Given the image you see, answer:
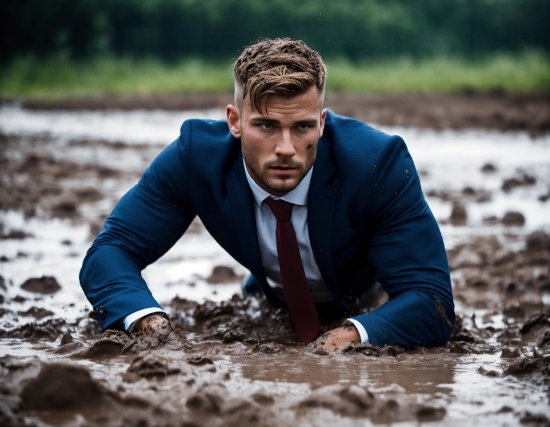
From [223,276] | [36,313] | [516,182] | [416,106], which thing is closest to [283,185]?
[36,313]

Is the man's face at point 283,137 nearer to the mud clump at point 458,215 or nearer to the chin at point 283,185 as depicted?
the chin at point 283,185

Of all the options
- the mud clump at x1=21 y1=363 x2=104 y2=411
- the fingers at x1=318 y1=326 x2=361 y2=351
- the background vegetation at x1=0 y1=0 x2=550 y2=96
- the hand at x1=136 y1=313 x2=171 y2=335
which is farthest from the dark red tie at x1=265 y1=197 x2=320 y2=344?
the background vegetation at x1=0 y1=0 x2=550 y2=96

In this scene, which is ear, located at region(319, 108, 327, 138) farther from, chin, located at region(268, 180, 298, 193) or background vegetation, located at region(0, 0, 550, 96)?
background vegetation, located at region(0, 0, 550, 96)

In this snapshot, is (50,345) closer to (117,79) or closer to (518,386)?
(518,386)

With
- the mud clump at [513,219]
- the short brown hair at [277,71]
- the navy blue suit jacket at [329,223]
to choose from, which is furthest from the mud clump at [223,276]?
the mud clump at [513,219]

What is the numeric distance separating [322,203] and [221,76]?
872 inches

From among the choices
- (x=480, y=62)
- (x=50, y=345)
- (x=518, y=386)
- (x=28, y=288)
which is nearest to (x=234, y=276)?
(x=28, y=288)

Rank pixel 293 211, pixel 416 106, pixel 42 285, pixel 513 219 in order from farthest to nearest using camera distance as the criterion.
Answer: pixel 416 106 < pixel 513 219 < pixel 42 285 < pixel 293 211

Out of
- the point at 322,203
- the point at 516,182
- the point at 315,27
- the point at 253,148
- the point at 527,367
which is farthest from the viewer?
the point at 315,27

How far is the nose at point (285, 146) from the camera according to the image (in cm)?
346

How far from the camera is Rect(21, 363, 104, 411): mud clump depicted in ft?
8.59

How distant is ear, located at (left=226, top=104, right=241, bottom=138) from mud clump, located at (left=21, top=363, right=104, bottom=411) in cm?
140

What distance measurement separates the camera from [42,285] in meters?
5.05

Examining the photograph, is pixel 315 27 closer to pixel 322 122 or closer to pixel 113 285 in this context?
pixel 322 122
